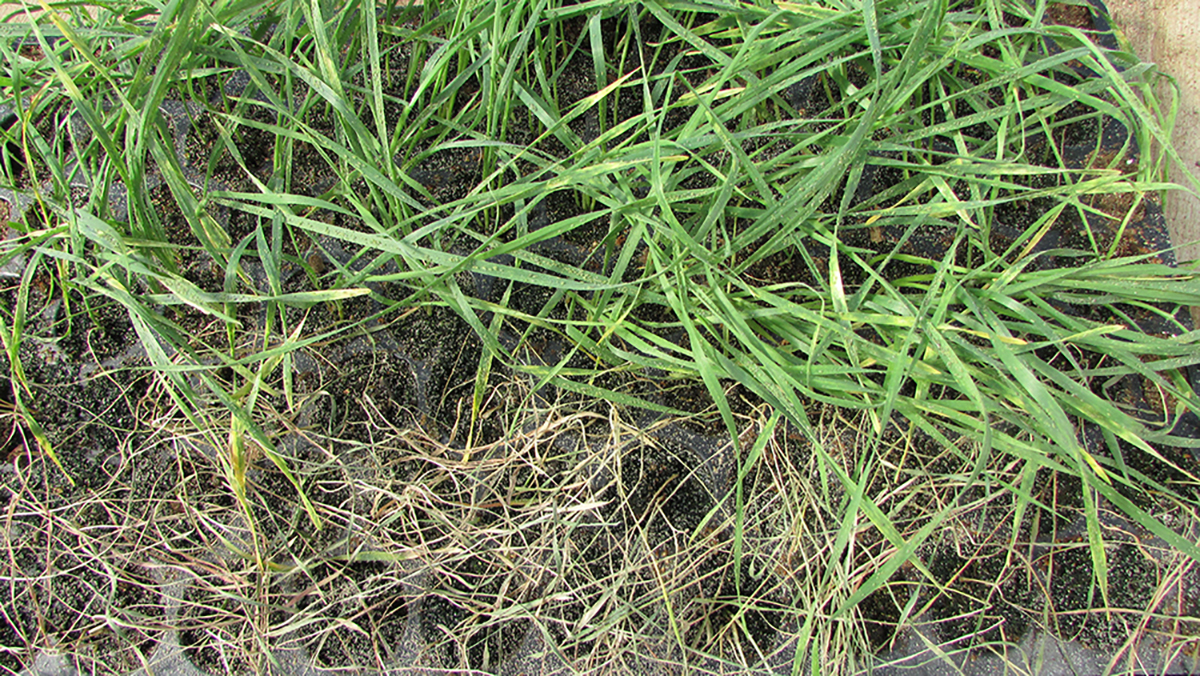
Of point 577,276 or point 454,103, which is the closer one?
point 577,276

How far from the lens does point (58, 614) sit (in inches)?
26.2

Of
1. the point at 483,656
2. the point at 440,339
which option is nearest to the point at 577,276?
the point at 440,339

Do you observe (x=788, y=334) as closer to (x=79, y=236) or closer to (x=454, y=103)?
(x=454, y=103)

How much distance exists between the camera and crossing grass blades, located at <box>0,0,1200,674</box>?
24.1 inches

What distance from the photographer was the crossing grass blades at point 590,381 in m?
0.61

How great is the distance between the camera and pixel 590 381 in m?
0.65

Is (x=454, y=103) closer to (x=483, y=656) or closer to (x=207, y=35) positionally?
(x=207, y=35)

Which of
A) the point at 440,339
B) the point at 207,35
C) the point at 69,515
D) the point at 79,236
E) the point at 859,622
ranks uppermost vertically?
the point at 207,35

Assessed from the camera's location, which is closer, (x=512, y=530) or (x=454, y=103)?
(x=512, y=530)

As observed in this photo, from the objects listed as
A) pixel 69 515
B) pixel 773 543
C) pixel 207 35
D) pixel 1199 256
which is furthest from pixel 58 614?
pixel 1199 256

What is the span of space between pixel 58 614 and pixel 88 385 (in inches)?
9.0

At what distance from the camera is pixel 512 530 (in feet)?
2.07

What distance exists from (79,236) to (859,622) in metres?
0.81

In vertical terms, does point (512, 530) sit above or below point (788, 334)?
below
